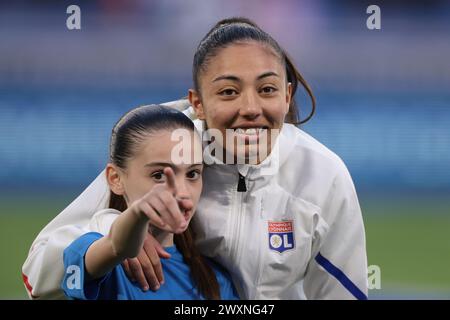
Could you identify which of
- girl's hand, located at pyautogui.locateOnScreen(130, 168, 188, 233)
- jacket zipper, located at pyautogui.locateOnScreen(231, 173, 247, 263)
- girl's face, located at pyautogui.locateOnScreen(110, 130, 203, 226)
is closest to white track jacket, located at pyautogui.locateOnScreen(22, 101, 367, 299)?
jacket zipper, located at pyautogui.locateOnScreen(231, 173, 247, 263)

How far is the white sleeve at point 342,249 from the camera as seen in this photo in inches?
71.5

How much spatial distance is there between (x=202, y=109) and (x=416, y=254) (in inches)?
25.3

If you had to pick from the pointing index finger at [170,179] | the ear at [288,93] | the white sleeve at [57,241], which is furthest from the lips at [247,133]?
the pointing index finger at [170,179]

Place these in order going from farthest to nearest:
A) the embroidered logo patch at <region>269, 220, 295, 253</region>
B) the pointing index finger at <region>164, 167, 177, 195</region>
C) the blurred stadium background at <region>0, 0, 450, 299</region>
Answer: the blurred stadium background at <region>0, 0, 450, 299</region>
the embroidered logo patch at <region>269, 220, 295, 253</region>
the pointing index finger at <region>164, 167, 177, 195</region>

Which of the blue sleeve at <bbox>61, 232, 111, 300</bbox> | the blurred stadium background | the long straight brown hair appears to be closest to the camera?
the blue sleeve at <bbox>61, 232, 111, 300</bbox>

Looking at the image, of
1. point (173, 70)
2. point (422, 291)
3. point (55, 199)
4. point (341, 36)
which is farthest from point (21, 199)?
point (422, 291)

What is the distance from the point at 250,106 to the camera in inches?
68.7

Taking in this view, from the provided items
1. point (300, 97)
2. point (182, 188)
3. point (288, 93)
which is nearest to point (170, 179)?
point (182, 188)

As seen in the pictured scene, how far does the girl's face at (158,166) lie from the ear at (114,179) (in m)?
0.02

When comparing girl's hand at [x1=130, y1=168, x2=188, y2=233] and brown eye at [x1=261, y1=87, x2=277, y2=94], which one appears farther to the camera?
brown eye at [x1=261, y1=87, x2=277, y2=94]

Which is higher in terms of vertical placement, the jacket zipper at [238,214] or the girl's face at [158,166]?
the girl's face at [158,166]

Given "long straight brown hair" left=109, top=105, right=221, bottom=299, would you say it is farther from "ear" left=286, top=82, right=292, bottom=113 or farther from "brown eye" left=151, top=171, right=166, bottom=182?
"ear" left=286, top=82, right=292, bottom=113

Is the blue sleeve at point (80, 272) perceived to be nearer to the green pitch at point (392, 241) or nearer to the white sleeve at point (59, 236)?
the white sleeve at point (59, 236)

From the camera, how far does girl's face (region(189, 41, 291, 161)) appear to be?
5.73 feet
